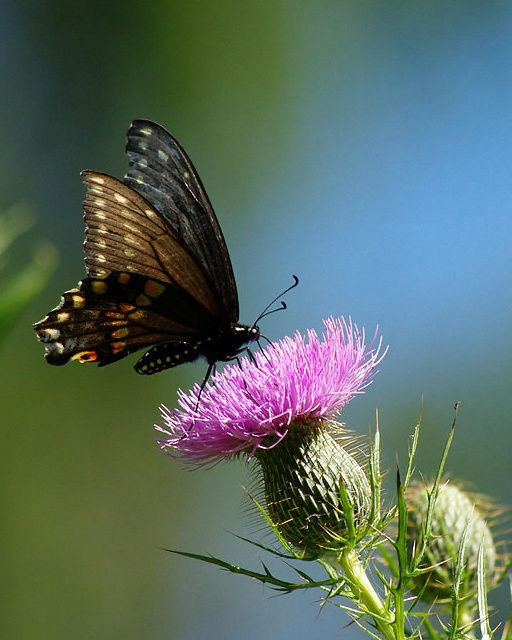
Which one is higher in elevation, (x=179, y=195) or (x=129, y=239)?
(x=179, y=195)

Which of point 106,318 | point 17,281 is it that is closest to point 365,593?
point 17,281

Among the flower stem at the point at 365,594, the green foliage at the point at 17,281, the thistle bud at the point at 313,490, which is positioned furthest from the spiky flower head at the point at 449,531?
the green foliage at the point at 17,281

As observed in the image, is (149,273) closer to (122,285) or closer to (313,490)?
(122,285)

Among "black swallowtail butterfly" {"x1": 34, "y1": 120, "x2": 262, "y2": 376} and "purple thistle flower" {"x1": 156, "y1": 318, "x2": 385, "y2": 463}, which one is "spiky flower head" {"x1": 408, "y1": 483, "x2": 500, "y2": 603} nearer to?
"purple thistle flower" {"x1": 156, "y1": 318, "x2": 385, "y2": 463}

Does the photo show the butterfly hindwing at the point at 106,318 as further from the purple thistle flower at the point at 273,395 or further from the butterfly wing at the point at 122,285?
the purple thistle flower at the point at 273,395

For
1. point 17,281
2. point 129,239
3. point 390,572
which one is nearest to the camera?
point 17,281

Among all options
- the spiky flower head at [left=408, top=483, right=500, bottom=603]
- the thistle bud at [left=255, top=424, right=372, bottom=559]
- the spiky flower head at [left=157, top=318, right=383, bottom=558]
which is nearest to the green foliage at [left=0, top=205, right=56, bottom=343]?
the spiky flower head at [left=157, top=318, right=383, bottom=558]

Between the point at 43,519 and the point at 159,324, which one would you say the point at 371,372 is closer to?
the point at 159,324
